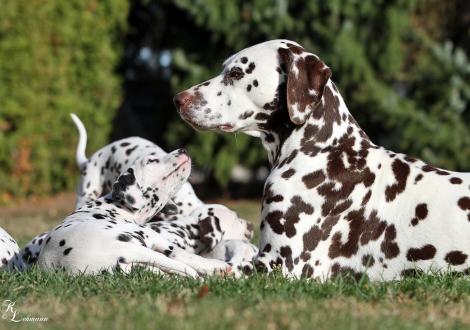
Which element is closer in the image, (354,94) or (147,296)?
(147,296)

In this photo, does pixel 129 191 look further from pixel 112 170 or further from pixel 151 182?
pixel 112 170

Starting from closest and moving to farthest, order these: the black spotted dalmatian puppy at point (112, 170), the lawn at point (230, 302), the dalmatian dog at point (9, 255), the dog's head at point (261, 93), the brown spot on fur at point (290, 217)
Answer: the lawn at point (230, 302)
the brown spot on fur at point (290, 217)
the dog's head at point (261, 93)
the dalmatian dog at point (9, 255)
the black spotted dalmatian puppy at point (112, 170)

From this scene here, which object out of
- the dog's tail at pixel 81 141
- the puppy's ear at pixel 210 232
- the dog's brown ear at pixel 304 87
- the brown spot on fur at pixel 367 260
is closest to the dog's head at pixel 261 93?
the dog's brown ear at pixel 304 87

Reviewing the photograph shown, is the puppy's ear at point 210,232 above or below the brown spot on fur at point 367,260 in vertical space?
below

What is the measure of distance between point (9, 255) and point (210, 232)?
180 centimetres

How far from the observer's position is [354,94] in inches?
567

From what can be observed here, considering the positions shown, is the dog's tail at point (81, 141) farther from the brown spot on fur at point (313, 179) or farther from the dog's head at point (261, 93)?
the brown spot on fur at point (313, 179)

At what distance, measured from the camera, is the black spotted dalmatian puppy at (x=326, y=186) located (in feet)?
15.5

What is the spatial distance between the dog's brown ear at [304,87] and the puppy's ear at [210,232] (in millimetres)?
1745

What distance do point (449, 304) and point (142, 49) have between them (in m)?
15.3

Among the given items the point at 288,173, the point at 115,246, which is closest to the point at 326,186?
the point at 288,173

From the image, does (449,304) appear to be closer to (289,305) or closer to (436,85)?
(289,305)

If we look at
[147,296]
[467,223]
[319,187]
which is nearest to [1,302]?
[147,296]

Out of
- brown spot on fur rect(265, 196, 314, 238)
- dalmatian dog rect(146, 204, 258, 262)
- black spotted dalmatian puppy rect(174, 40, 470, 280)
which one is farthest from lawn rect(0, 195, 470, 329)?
dalmatian dog rect(146, 204, 258, 262)
